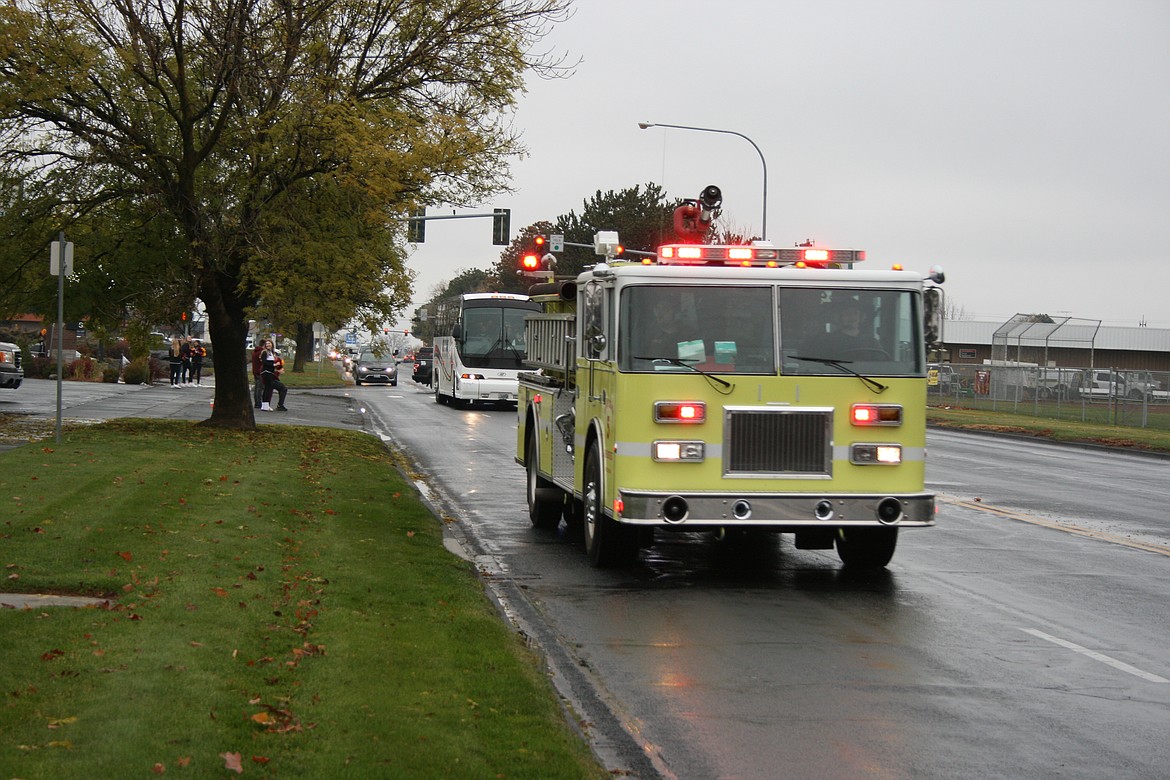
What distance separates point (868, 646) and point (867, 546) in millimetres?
3193

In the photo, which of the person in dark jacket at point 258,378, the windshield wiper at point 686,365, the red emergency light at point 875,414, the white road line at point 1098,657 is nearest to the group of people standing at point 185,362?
the person in dark jacket at point 258,378

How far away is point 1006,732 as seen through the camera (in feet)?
22.5

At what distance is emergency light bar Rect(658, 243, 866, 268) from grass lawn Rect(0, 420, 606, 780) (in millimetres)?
3162

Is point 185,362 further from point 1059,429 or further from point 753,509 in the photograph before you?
point 753,509

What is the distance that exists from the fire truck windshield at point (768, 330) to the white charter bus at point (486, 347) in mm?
31378

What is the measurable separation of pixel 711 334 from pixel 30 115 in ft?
50.2

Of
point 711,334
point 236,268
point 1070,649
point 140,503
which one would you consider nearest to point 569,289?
point 711,334

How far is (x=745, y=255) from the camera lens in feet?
38.5

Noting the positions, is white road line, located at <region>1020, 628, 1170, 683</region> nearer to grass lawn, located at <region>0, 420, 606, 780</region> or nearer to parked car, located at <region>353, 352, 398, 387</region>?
grass lawn, located at <region>0, 420, 606, 780</region>

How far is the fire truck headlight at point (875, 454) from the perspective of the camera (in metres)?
11.1

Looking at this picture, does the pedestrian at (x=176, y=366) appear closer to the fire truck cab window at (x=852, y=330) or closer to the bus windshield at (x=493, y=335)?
the bus windshield at (x=493, y=335)

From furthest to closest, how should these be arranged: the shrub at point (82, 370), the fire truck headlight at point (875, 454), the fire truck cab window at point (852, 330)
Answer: the shrub at point (82, 370) → the fire truck cab window at point (852, 330) → the fire truck headlight at point (875, 454)

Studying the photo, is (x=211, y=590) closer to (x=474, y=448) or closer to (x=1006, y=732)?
(x=1006, y=732)

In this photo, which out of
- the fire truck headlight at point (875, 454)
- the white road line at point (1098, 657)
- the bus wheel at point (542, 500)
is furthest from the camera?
the bus wheel at point (542, 500)
